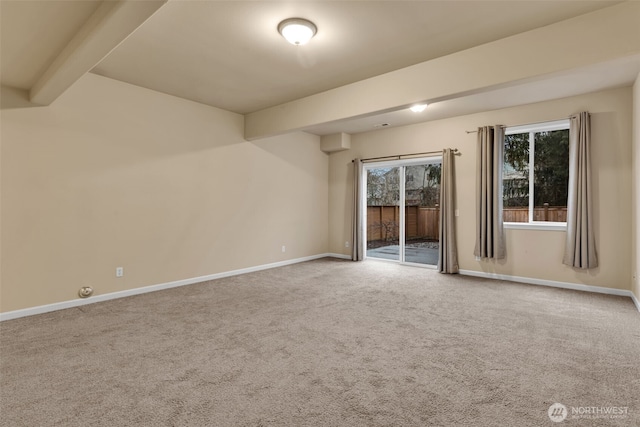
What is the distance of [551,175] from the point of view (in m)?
4.77

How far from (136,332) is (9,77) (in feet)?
9.10

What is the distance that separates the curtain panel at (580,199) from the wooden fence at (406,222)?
196cm

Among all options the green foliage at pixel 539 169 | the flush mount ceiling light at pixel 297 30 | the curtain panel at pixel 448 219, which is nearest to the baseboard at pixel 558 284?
the curtain panel at pixel 448 219

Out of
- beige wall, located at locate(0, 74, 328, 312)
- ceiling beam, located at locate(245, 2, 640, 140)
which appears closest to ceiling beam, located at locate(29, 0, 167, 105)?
beige wall, located at locate(0, 74, 328, 312)

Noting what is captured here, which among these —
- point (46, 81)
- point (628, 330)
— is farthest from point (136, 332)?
point (628, 330)

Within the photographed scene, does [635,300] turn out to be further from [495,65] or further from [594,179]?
[495,65]

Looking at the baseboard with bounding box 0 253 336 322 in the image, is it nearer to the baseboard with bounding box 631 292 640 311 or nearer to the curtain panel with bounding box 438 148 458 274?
the curtain panel with bounding box 438 148 458 274

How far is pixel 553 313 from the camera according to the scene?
3463 mm

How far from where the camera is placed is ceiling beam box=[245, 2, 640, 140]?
2.49 m

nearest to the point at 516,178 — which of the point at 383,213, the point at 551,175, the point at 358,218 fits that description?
the point at 551,175

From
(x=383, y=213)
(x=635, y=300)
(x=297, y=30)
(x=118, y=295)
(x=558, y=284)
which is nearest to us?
(x=297, y=30)

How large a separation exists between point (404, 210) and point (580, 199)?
2.72 meters

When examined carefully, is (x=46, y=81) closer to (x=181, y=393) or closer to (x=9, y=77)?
(x=9, y=77)

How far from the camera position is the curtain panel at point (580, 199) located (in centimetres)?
424
